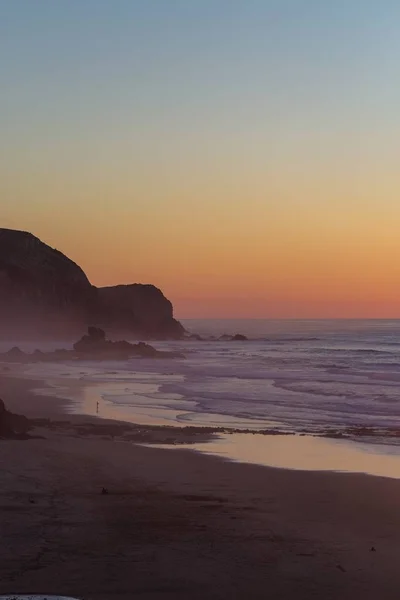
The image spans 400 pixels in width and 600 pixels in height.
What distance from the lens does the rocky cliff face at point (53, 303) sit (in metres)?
128

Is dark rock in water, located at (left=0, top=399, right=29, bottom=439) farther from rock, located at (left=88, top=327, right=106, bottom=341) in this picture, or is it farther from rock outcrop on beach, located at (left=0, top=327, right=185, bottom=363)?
rock, located at (left=88, top=327, right=106, bottom=341)

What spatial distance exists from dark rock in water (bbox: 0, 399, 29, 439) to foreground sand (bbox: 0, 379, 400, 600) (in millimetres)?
2037

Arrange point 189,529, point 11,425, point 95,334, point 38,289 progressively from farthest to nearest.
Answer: point 38,289 → point 95,334 → point 11,425 → point 189,529

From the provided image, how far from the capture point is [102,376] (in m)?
43.3

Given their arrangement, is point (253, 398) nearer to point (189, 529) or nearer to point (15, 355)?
point (189, 529)

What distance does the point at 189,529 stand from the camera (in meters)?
9.54

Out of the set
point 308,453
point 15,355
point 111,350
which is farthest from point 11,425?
point 111,350

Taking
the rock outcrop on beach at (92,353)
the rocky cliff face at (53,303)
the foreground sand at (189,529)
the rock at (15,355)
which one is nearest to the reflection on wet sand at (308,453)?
the foreground sand at (189,529)

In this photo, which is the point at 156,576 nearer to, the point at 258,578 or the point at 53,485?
the point at 258,578

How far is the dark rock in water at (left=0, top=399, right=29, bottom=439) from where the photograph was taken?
17.0m

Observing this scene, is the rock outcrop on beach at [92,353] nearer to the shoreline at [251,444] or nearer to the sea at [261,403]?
the sea at [261,403]

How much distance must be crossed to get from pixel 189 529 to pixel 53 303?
12806 centimetres

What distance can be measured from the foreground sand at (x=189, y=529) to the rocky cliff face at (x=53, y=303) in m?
107

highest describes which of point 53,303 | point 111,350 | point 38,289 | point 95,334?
point 38,289
